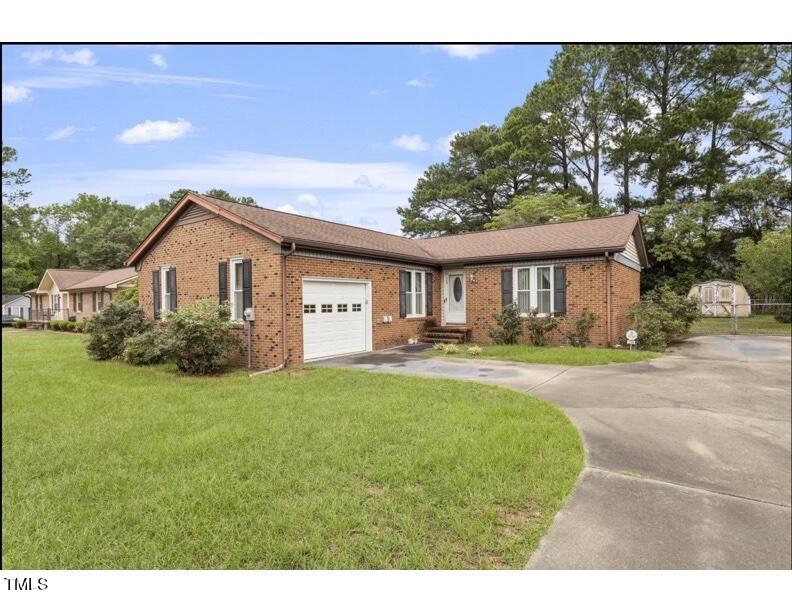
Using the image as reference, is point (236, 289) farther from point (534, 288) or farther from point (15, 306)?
point (534, 288)

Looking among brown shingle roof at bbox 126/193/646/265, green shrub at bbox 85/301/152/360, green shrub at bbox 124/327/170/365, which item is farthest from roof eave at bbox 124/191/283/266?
green shrub at bbox 124/327/170/365

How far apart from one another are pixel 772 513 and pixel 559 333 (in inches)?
375

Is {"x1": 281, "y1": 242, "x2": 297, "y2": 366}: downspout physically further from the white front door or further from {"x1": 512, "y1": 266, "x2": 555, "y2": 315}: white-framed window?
{"x1": 512, "y1": 266, "x2": 555, "y2": 315}: white-framed window

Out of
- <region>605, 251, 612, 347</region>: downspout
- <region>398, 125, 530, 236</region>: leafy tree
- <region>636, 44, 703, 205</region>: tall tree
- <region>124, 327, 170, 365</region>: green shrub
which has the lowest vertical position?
<region>124, 327, 170, 365</region>: green shrub

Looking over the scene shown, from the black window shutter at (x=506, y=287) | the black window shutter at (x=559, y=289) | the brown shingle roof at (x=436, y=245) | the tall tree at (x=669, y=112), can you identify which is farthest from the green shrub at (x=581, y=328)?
the tall tree at (x=669, y=112)

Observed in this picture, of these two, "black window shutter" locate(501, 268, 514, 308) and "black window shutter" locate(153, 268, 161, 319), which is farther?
"black window shutter" locate(501, 268, 514, 308)

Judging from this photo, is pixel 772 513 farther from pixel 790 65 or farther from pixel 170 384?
pixel 170 384

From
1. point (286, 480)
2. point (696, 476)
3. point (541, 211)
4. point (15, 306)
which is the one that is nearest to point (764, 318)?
point (696, 476)

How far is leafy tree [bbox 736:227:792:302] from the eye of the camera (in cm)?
113

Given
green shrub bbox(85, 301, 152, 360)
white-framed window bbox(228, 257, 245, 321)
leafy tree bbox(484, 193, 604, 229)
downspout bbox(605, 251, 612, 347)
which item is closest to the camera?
white-framed window bbox(228, 257, 245, 321)

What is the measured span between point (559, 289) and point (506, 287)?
1.47 meters

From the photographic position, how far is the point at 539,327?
1112cm

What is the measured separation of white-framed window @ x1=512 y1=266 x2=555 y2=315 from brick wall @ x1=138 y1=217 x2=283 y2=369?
267 inches

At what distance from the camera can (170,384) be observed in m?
7.15
